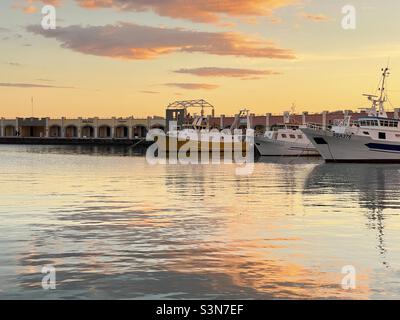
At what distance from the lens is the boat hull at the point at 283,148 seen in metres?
128

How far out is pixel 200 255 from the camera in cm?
2084

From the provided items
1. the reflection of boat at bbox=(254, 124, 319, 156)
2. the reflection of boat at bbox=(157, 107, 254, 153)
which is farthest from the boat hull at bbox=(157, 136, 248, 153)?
the reflection of boat at bbox=(254, 124, 319, 156)

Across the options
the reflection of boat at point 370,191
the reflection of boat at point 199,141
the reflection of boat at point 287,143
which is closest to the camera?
the reflection of boat at point 370,191

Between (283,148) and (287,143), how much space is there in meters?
1.49

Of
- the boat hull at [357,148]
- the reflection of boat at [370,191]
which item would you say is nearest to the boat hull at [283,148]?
the boat hull at [357,148]

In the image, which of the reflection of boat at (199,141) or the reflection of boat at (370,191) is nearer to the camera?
the reflection of boat at (370,191)

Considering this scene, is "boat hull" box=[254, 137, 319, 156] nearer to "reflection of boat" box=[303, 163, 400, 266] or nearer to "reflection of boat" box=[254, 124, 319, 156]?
"reflection of boat" box=[254, 124, 319, 156]

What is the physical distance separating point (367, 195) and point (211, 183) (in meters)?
14.0

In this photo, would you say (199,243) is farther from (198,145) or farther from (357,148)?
(198,145)

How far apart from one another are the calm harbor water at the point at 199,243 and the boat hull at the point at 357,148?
154 feet

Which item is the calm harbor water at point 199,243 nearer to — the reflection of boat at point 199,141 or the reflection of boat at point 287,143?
the reflection of boat at point 287,143

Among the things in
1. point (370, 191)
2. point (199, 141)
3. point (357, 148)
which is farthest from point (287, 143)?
point (370, 191)

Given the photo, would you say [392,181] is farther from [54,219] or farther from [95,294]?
[95,294]
